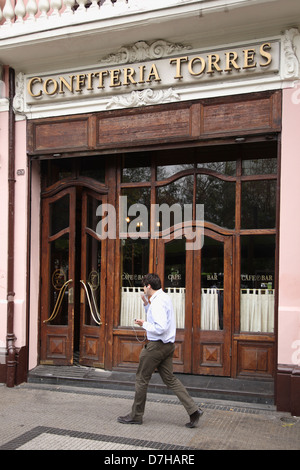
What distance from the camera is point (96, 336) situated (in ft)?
23.4

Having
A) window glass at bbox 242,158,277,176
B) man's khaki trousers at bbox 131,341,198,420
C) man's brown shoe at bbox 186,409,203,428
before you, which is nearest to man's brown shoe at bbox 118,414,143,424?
man's khaki trousers at bbox 131,341,198,420

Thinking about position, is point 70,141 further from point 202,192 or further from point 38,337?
point 38,337

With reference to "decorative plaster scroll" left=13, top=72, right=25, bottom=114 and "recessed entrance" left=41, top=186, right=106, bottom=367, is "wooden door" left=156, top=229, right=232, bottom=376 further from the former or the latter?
"decorative plaster scroll" left=13, top=72, right=25, bottom=114

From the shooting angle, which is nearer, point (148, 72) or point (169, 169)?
point (148, 72)

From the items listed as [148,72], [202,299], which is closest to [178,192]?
[202,299]

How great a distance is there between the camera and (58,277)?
7477 mm

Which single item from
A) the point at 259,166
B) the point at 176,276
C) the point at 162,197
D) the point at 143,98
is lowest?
the point at 176,276

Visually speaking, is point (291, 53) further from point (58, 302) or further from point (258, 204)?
point (58, 302)

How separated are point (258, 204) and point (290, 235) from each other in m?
0.96

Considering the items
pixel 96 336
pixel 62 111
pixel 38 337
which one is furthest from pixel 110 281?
pixel 62 111

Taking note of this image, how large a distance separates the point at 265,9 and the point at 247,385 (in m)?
4.83

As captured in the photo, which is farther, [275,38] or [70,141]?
[70,141]

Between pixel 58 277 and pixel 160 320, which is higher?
pixel 58 277

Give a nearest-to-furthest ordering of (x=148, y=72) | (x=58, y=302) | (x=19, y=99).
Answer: (x=148, y=72) < (x=19, y=99) < (x=58, y=302)
